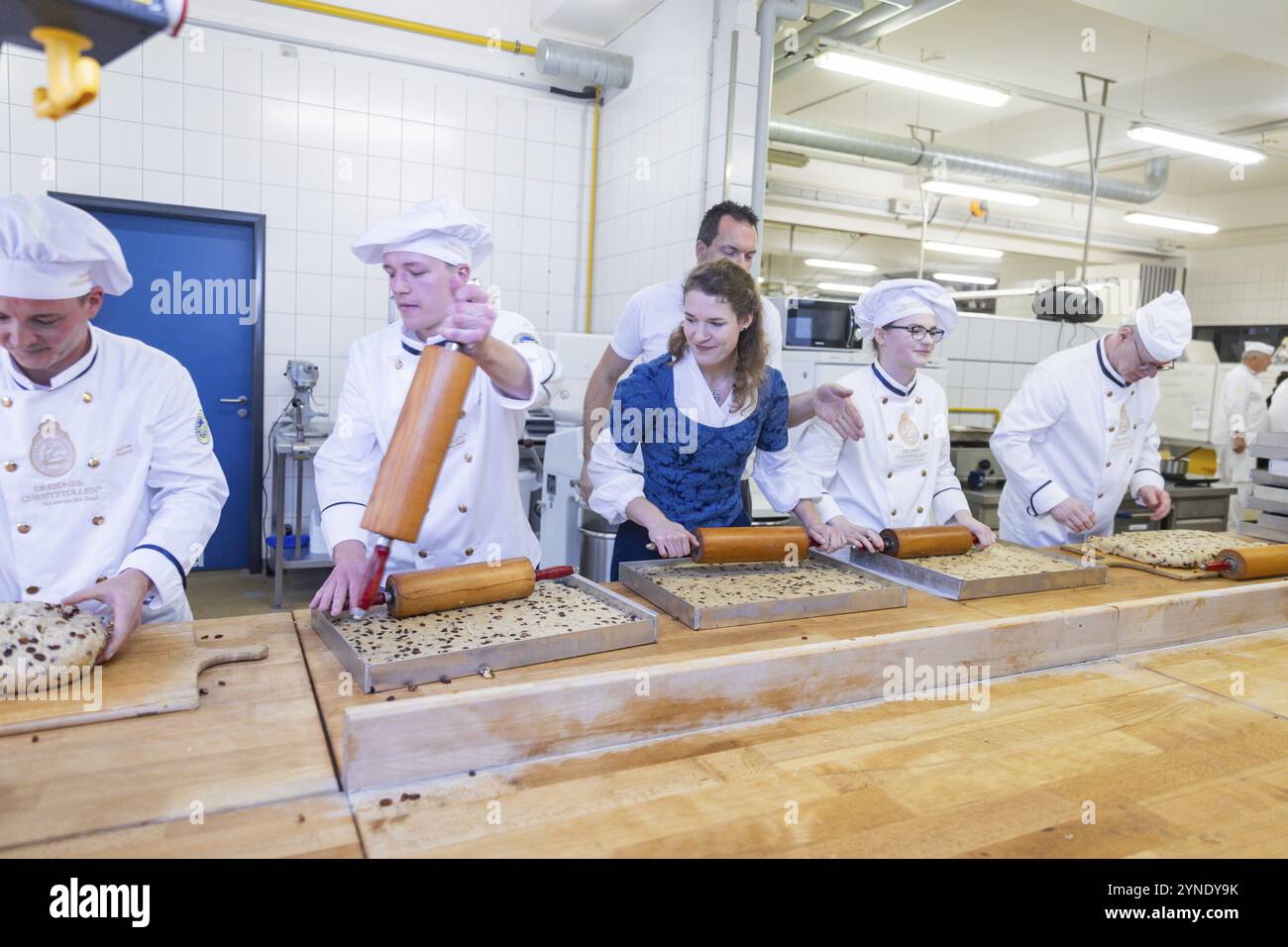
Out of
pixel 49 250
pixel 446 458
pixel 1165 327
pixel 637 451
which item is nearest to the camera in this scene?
pixel 49 250

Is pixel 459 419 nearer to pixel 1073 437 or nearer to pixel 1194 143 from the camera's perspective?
pixel 1073 437

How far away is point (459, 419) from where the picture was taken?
1610 mm

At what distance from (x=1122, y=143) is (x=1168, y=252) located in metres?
4.36

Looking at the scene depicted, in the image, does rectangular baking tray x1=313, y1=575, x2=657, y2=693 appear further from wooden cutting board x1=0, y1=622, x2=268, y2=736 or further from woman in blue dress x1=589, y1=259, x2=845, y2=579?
woman in blue dress x1=589, y1=259, x2=845, y2=579

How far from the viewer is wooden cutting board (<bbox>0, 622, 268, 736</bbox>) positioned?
1.14 metres

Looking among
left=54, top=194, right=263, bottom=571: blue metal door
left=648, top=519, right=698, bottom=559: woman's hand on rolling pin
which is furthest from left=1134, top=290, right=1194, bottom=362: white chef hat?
left=54, top=194, right=263, bottom=571: blue metal door

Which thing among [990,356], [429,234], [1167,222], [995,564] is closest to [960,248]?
[1167,222]

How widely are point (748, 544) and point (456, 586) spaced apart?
64 centimetres

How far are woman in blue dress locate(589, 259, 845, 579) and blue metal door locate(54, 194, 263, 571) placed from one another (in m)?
3.33

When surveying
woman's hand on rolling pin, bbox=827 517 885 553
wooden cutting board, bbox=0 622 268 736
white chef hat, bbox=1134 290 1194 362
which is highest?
white chef hat, bbox=1134 290 1194 362

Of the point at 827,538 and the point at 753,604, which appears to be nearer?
the point at 753,604

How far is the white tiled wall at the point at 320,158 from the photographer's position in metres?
4.39
